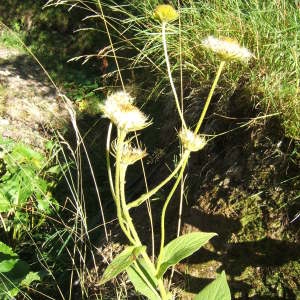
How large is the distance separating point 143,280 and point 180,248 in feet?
0.35

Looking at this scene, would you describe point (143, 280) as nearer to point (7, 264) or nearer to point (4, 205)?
point (7, 264)

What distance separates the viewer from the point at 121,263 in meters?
0.96

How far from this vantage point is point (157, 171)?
89.4 inches

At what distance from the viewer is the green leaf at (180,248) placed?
3.43 ft

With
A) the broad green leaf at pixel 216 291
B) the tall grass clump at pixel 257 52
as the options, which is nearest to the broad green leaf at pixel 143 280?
the broad green leaf at pixel 216 291

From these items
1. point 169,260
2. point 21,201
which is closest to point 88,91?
point 21,201

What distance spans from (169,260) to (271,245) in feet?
1.82

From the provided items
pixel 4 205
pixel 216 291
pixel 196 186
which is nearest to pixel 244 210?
pixel 196 186

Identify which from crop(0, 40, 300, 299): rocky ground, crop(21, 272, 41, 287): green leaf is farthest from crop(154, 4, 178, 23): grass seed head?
crop(21, 272, 41, 287): green leaf

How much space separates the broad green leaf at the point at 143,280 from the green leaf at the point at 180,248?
3 cm

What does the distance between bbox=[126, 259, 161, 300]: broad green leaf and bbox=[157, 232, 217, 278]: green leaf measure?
1.2 inches

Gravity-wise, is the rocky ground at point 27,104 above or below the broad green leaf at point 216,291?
below

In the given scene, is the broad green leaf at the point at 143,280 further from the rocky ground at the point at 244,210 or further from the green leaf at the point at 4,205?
the green leaf at the point at 4,205

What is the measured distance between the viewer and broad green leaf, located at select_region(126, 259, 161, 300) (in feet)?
3.46
